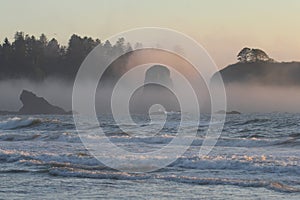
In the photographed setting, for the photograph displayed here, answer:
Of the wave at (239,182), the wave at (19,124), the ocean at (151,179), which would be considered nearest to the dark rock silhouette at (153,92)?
the wave at (19,124)

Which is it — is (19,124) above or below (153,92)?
below

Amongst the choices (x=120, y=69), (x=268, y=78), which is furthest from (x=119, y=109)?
(x=268, y=78)

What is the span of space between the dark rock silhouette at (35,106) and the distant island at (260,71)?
33885 mm

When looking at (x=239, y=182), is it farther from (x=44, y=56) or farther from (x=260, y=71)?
(x=44, y=56)

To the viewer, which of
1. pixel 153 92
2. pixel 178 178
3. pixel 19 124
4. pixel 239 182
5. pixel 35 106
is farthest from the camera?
pixel 153 92

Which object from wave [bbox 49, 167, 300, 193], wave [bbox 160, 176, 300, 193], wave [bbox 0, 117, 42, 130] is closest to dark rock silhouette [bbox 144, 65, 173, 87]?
wave [bbox 0, 117, 42, 130]

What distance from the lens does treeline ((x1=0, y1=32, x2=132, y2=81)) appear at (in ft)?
448

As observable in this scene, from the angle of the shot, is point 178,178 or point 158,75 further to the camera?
point 158,75

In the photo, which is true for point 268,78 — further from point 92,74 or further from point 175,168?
point 175,168

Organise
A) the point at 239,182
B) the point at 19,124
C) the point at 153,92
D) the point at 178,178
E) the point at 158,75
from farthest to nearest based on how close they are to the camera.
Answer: the point at 158,75
the point at 153,92
the point at 19,124
the point at 178,178
the point at 239,182

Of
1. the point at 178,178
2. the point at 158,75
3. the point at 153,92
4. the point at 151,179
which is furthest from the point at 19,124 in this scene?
the point at 158,75

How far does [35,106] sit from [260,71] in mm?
44523

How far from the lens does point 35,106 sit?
130 metres

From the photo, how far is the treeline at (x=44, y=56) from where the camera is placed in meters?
136
